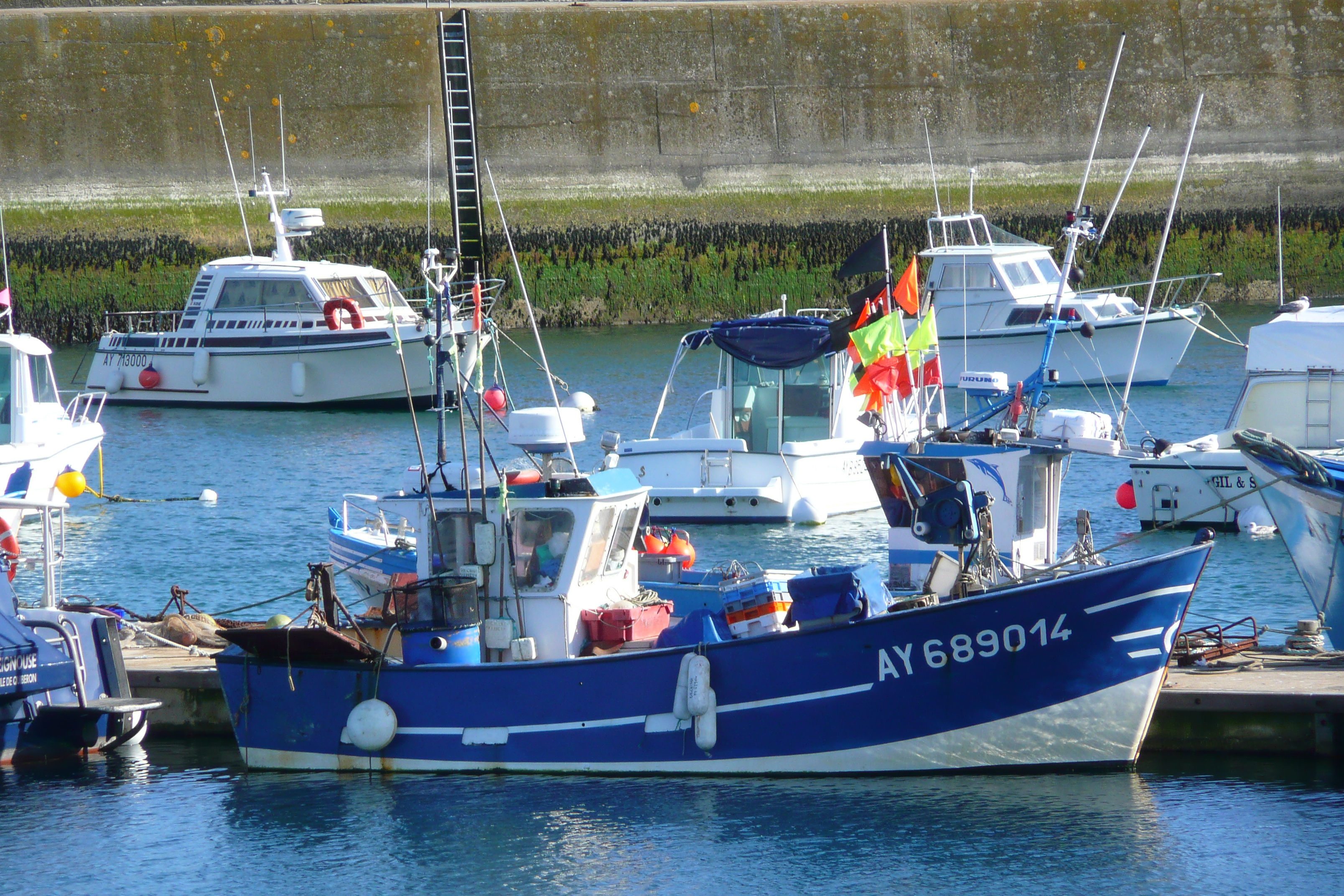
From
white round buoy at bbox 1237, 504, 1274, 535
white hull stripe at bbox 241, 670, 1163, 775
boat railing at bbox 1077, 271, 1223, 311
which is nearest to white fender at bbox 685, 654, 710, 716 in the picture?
white hull stripe at bbox 241, 670, 1163, 775

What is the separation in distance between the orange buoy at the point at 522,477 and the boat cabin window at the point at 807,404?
6782mm

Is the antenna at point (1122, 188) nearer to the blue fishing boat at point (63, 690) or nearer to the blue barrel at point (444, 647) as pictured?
the blue barrel at point (444, 647)

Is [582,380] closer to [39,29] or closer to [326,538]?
[326,538]

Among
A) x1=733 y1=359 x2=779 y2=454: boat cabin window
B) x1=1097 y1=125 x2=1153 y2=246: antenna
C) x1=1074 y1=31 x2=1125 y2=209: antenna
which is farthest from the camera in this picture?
x1=733 y1=359 x2=779 y2=454: boat cabin window

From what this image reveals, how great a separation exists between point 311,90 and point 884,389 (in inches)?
864

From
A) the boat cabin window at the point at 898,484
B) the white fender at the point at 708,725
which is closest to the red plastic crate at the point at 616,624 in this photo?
the white fender at the point at 708,725

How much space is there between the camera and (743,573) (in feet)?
31.7

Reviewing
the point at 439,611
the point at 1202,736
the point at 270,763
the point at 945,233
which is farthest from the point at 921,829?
the point at 945,233

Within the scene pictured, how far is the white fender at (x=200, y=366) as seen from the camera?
2528 cm

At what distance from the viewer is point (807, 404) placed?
1642 cm

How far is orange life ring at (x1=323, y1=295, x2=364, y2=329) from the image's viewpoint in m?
24.3

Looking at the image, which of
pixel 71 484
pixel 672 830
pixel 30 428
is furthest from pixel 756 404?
pixel 672 830

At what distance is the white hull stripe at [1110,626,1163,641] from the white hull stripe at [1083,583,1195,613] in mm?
160

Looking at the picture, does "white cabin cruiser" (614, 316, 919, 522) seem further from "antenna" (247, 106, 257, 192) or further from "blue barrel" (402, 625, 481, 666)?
"antenna" (247, 106, 257, 192)
